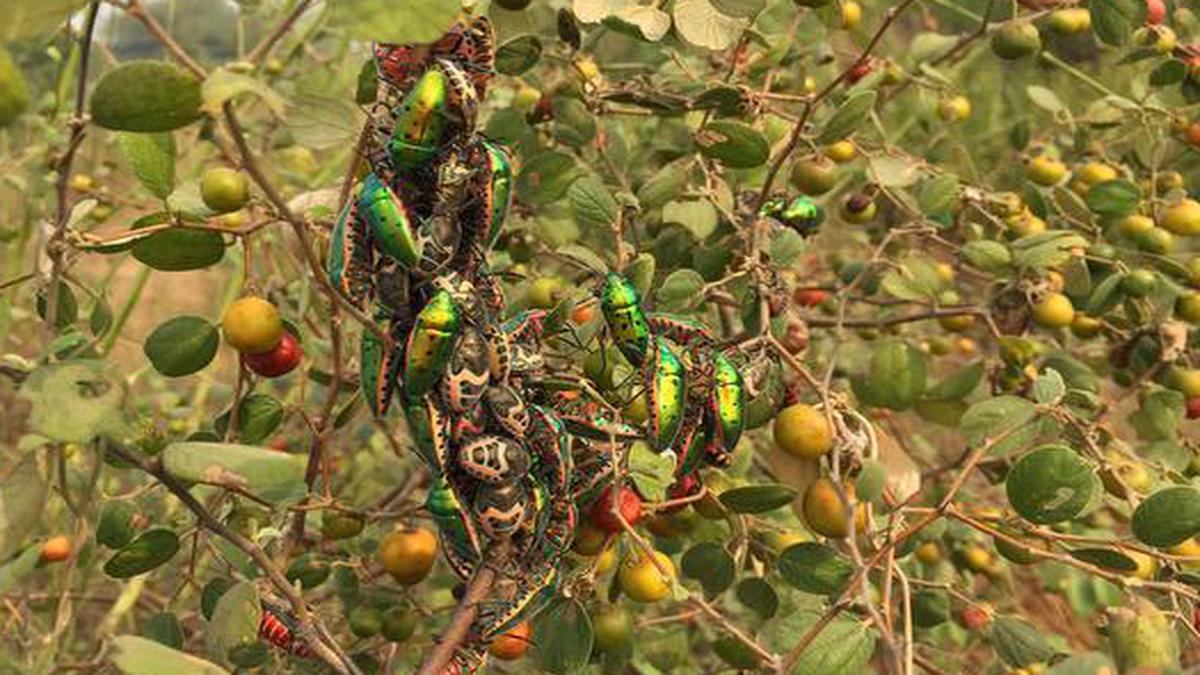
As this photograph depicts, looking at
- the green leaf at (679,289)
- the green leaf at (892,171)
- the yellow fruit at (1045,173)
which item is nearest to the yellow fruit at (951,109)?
the yellow fruit at (1045,173)

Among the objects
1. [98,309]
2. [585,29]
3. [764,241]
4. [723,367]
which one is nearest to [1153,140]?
[764,241]

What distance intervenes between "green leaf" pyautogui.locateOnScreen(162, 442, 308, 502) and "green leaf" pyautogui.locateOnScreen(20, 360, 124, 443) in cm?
6

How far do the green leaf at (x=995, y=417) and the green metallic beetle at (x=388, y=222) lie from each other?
599 mm

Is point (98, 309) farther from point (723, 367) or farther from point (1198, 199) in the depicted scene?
point (1198, 199)

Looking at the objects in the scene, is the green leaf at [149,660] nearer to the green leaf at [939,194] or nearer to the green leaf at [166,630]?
the green leaf at [166,630]

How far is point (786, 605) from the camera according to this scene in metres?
1.63

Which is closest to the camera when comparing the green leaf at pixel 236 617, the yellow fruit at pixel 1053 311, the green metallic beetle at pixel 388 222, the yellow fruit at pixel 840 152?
the green metallic beetle at pixel 388 222

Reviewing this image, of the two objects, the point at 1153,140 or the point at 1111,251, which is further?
the point at 1153,140

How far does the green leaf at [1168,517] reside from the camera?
870 millimetres

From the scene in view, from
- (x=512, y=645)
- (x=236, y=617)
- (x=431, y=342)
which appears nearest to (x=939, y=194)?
(x=512, y=645)

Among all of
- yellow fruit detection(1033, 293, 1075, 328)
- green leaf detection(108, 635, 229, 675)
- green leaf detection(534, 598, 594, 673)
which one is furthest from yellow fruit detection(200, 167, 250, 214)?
yellow fruit detection(1033, 293, 1075, 328)

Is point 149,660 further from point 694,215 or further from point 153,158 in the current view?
point 694,215

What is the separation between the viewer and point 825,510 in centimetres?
102

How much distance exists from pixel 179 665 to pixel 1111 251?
1248 mm
